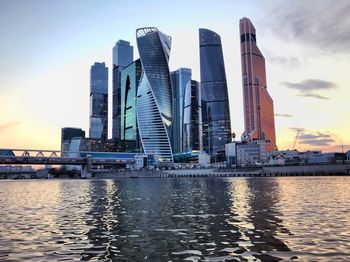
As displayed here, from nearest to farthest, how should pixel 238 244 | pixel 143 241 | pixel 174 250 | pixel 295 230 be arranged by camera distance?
pixel 174 250
pixel 238 244
pixel 143 241
pixel 295 230

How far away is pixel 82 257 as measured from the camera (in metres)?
20.4

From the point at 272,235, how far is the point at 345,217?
13.5 m

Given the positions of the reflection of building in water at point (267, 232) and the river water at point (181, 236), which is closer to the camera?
the river water at point (181, 236)

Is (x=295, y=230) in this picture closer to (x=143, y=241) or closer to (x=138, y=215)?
(x=143, y=241)

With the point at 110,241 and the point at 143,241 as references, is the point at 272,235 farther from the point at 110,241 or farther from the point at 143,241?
the point at 110,241

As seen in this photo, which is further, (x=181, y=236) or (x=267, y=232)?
(x=267, y=232)

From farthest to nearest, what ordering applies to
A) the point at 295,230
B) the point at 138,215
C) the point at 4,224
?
the point at 138,215 < the point at 4,224 < the point at 295,230

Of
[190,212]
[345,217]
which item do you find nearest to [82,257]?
[190,212]

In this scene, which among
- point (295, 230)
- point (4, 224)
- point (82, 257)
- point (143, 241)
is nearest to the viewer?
point (82, 257)

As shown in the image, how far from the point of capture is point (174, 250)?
21.8 meters

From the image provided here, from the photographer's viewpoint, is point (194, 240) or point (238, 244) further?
point (194, 240)

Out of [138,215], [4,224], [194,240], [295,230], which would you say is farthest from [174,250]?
[4,224]

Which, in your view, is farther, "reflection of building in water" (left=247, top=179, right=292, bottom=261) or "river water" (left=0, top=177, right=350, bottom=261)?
"reflection of building in water" (left=247, top=179, right=292, bottom=261)

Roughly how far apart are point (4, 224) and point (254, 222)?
24.7m
